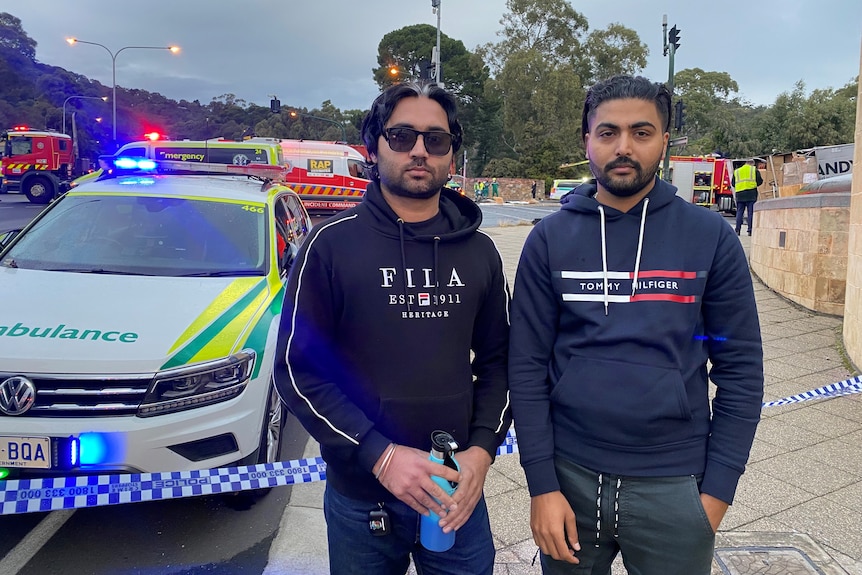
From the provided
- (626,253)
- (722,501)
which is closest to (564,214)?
(626,253)

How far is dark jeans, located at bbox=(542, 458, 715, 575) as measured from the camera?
1.62m

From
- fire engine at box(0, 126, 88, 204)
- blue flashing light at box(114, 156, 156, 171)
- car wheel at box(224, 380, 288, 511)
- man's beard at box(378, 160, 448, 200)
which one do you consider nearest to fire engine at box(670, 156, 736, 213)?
fire engine at box(0, 126, 88, 204)

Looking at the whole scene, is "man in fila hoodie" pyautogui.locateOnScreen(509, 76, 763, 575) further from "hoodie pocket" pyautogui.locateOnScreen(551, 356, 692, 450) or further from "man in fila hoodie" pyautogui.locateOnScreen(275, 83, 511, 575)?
"man in fila hoodie" pyautogui.locateOnScreen(275, 83, 511, 575)

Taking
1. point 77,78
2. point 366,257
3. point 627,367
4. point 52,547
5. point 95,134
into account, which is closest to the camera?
point 627,367

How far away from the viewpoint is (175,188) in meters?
4.67

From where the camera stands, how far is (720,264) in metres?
1.66

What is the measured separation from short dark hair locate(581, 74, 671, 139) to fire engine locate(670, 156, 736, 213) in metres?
28.2

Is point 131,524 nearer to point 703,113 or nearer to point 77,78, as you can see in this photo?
point 703,113

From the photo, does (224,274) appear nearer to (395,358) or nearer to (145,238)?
(145,238)

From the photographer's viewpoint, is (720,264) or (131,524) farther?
(131,524)

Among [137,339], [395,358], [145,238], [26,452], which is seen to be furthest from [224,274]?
[395,358]

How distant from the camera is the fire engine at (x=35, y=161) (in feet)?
82.4

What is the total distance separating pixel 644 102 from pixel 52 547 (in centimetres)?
317

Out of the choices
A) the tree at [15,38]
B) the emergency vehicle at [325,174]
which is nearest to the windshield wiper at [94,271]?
the emergency vehicle at [325,174]
